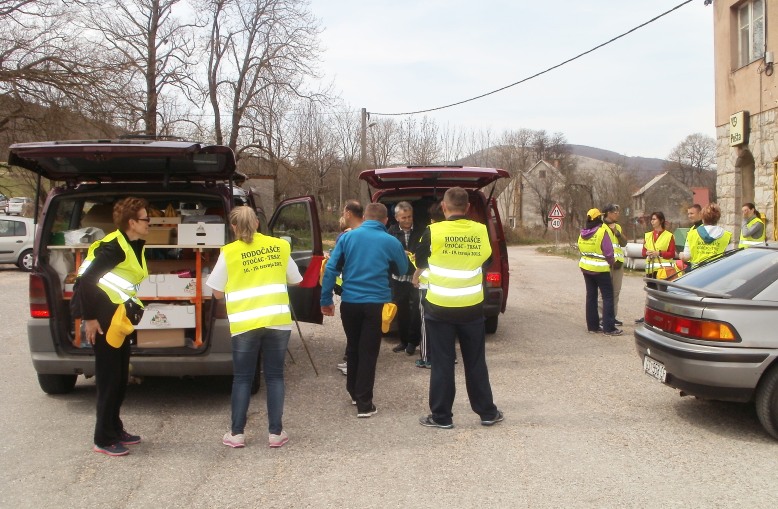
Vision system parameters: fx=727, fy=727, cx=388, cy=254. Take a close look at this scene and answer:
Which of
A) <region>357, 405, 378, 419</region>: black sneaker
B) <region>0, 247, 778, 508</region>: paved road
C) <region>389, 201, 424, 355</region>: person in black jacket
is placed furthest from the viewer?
<region>389, 201, 424, 355</region>: person in black jacket

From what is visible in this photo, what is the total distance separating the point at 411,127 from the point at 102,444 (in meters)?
38.8

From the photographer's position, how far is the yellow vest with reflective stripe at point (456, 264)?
5.51m

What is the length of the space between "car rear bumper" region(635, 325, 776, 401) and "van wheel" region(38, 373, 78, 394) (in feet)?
16.9

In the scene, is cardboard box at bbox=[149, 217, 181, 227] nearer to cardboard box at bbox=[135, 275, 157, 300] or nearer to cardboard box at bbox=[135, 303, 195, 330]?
cardboard box at bbox=[135, 275, 157, 300]

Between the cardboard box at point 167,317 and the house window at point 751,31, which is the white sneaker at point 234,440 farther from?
the house window at point 751,31

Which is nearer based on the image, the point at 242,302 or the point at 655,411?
the point at 242,302

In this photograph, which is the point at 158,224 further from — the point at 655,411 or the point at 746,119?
the point at 746,119

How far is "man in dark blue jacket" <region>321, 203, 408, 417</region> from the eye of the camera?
600cm

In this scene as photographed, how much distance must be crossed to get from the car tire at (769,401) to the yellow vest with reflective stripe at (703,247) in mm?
3737

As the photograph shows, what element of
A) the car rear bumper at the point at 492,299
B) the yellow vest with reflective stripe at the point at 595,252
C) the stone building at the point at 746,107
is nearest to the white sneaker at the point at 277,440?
the car rear bumper at the point at 492,299

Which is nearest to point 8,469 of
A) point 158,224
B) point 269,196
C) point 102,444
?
point 102,444

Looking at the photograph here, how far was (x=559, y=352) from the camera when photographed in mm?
8703

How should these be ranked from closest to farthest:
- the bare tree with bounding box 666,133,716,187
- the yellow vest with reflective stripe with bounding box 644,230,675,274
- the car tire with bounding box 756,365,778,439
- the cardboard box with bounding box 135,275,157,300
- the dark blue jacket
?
the car tire with bounding box 756,365,778,439 < the dark blue jacket < the cardboard box with bounding box 135,275,157,300 < the yellow vest with reflective stripe with bounding box 644,230,675,274 < the bare tree with bounding box 666,133,716,187

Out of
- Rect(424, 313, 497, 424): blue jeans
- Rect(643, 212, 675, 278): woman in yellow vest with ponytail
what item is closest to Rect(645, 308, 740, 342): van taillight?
Rect(424, 313, 497, 424): blue jeans
